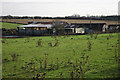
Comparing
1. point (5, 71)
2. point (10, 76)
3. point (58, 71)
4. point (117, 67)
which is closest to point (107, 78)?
point (117, 67)

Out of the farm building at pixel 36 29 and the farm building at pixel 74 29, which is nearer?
the farm building at pixel 36 29

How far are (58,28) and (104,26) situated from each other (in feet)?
58.3

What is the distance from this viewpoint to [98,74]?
23.6 ft

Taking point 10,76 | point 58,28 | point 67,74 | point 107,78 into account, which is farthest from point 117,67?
point 58,28

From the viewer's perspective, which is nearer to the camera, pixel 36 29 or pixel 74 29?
pixel 74 29

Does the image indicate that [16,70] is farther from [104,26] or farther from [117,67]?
[104,26]

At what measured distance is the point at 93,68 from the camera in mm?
8242

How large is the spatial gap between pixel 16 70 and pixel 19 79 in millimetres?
1477

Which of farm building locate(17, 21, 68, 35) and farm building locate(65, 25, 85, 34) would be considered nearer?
farm building locate(17, 21, 68, 35)

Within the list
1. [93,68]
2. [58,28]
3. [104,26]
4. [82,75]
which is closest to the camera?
[82,75]

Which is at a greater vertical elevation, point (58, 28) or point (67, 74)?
point (58, 28)

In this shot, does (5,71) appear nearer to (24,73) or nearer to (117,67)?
(24,73)

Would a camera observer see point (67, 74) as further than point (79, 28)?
No

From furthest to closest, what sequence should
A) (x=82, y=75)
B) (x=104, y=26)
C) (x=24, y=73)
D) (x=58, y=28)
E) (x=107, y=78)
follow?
1. (x=104, y=26)
2. (x=58, y=28)
3. (x=24, y=73)
4. (x=82, y=75)
5. (x=107, y=78)
